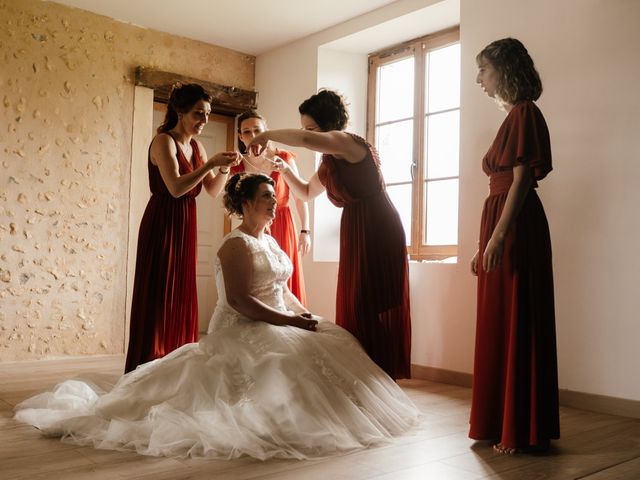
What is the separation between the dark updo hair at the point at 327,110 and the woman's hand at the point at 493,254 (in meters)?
1.02

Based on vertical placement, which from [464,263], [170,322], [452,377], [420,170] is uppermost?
[420,170]

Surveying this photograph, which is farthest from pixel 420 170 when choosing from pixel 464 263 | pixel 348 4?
pixel 348 4

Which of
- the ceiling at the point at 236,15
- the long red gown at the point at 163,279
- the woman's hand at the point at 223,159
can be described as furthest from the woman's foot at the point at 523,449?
the ceiling at the point at 236,15

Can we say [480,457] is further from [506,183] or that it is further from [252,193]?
[252,193]

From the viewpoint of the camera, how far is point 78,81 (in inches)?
192

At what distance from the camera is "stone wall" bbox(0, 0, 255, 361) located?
179 inches

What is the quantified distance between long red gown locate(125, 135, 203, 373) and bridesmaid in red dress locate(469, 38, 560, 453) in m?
1.53

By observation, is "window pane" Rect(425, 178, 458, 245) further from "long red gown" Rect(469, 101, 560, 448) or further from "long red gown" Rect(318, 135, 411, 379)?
"long red gown" Rect(469, 101, 560, 448)

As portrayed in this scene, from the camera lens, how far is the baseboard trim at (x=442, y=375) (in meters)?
3.87

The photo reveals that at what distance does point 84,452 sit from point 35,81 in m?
3.40

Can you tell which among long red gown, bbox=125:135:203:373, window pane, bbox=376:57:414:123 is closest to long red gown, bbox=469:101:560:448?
long red gown, bbox=125:135:203:373

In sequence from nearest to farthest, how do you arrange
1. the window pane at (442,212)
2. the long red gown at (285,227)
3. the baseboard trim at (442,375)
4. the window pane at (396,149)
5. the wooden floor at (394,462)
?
the wooden floor at (394,462)
the baseboard trim at (442,375)
the long red gown at (285,227)
the window pane at (442,212)
the window pane at (396,149)

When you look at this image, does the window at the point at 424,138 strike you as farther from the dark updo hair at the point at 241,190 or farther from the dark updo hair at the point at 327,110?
the dark updo hair at the point at 241,190

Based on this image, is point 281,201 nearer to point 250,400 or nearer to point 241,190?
point 241,190
